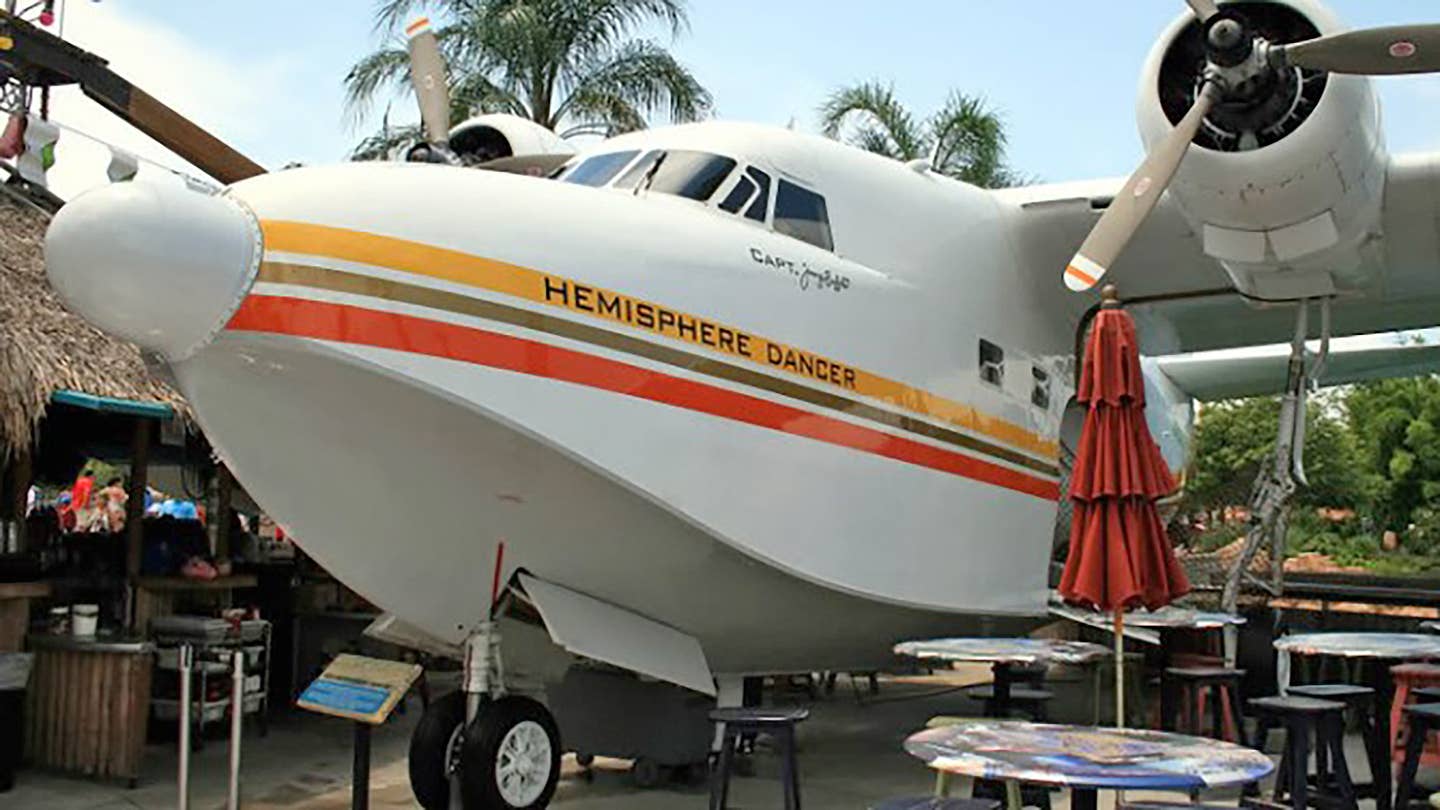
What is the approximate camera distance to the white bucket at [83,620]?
8.14m

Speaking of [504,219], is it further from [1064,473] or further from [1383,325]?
[1383,325]

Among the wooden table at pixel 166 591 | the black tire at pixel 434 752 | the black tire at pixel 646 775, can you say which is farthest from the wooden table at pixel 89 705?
the black tire at pixel 646 775

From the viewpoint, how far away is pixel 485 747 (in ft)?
19.2

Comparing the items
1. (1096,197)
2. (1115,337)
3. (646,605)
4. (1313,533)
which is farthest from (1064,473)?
(1313,533)

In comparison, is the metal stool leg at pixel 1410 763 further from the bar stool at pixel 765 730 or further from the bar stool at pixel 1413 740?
the bar stool at pixel 765 730

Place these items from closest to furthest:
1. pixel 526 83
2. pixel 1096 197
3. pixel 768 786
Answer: pixel 768 786
pixel 1096 197
pixel 526 83

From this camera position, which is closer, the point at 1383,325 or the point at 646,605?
the point at 646,605

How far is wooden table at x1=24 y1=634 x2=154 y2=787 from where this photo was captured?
25.6ft

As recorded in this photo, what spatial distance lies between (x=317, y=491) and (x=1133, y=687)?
878 cm

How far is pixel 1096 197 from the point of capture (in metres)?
8.75

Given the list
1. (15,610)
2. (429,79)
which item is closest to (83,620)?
(15,610)

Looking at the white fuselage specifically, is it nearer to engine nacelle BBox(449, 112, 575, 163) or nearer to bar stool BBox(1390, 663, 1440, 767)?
bar stool BBox(1390, 663, 1440, 767)

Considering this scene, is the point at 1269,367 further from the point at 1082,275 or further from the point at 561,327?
the point at 561,327

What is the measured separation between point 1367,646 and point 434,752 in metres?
5.00
